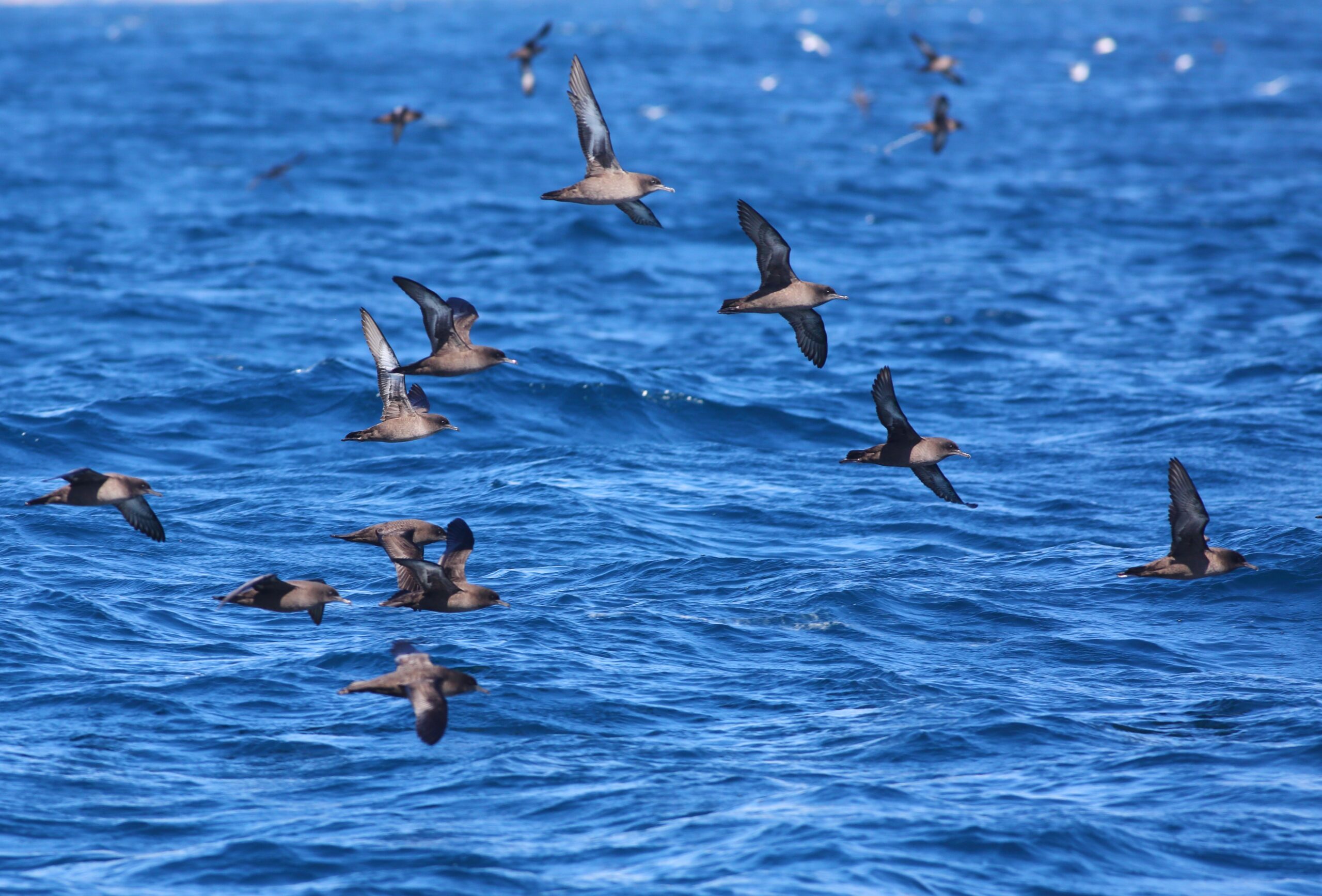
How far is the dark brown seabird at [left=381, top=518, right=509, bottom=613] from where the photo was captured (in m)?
11.0

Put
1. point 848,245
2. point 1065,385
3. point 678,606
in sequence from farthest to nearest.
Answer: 1. point 848,245
2. point 1065,385
3. point 678,606

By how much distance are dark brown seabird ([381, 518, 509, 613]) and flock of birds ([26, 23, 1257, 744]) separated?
11 millimetres

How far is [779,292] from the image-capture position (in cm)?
1241

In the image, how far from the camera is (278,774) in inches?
407

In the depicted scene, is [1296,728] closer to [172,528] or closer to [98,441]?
[172,528]

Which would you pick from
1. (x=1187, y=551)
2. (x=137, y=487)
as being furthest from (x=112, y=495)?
(x=1187, y=551)

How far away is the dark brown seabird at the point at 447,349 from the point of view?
38.7 ft

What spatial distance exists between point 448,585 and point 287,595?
1.18 m

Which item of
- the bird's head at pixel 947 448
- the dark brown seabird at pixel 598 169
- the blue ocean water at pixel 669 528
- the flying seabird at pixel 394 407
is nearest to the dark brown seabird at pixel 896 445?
the bird's head at pixel 947 448

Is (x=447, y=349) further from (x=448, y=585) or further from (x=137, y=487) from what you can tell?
(x=137, y=487)

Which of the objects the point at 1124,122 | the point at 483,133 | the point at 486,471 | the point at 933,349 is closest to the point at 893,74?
the point at 1124,122

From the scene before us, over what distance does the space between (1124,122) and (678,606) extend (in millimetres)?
40627

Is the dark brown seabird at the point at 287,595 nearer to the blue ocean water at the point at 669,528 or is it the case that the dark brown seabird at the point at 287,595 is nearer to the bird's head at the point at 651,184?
the blue ocean water at the point at 669,528

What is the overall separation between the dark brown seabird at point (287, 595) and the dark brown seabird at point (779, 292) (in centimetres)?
384
